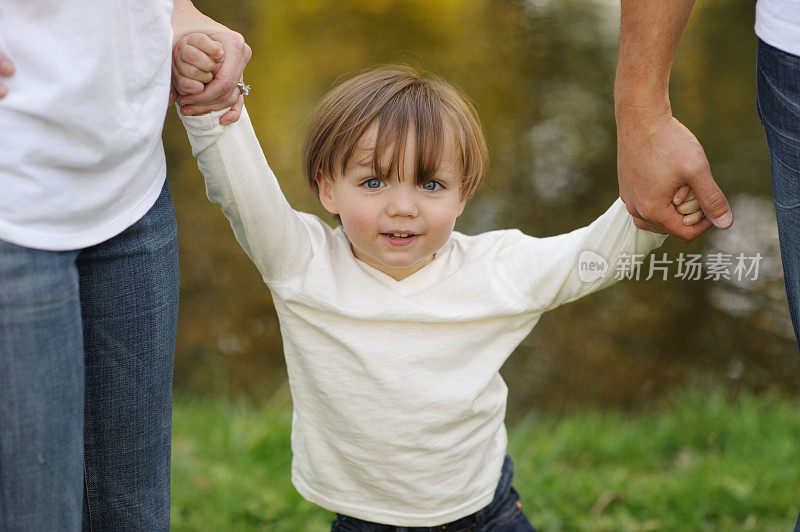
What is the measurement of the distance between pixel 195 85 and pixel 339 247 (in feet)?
1.63

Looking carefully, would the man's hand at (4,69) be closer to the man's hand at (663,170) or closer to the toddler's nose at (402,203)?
the toddler's nose at (402,203)

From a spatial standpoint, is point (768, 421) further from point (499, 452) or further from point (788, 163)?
point (788, 163)

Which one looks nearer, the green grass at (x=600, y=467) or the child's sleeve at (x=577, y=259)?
the child's sleeve at (x=577, y=259)

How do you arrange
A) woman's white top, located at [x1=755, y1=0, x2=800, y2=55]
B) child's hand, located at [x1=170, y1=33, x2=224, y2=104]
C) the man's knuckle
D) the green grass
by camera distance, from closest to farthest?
woman's white top, located at [x1=755, y1=0, x2=800, y2=55] < child's hand, located at [x1=170, y1=33, x2=224, y2=104] < the man's knuckle < the green grass

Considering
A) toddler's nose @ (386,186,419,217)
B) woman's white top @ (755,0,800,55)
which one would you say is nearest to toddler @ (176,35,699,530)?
toddler's nose @ (386,186,419,217)

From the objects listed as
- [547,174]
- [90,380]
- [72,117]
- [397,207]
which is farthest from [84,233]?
[547,174]

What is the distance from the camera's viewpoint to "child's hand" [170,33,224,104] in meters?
1.47

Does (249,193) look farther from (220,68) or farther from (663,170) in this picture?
(663,170)

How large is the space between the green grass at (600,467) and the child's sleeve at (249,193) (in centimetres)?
106

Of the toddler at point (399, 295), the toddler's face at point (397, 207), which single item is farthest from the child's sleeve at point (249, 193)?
the toddler's face at point (397, 207)

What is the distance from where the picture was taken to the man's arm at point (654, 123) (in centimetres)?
150

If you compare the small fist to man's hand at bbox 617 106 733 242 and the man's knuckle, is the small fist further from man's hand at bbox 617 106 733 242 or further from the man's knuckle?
the man's knuckle

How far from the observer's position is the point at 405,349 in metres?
1.79

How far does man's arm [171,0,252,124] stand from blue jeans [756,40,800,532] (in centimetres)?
83
